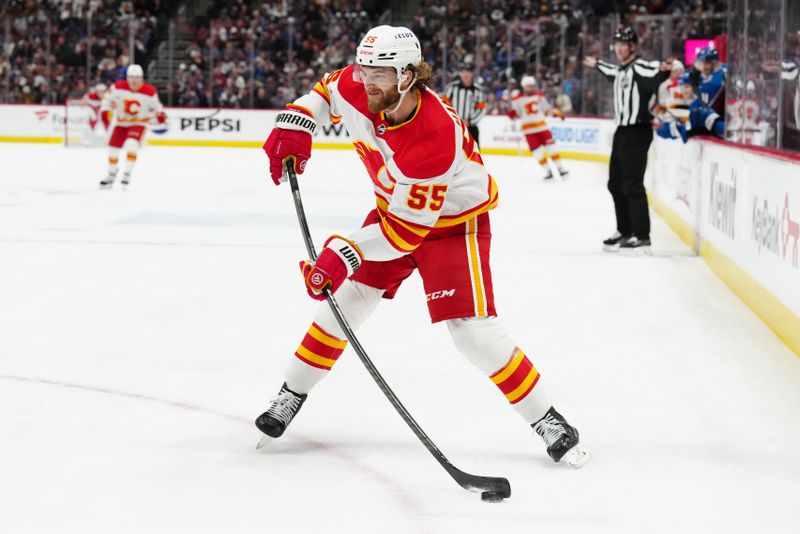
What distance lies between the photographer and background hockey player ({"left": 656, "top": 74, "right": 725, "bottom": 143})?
25.6 ft

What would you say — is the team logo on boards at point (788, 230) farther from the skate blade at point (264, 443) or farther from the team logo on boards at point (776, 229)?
the skate blade at point (264, 443)

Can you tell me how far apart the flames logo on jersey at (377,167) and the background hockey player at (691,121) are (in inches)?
203

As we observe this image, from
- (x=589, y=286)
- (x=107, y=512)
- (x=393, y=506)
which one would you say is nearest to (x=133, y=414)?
(x=107, y=512)

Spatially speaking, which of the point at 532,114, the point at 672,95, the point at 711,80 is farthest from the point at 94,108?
the point at 711,80

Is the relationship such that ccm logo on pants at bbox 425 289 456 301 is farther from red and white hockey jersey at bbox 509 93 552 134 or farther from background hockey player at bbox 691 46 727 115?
red and white hockey jersey at bbox 509 93 552 134

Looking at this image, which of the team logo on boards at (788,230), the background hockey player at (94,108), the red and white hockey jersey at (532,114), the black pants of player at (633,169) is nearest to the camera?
the team logo on boards at (788,230)

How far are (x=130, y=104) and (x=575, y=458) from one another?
33.7ft

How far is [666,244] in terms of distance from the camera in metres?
8.03

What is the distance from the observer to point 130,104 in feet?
40.7

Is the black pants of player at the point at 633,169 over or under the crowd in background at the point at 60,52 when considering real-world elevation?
under

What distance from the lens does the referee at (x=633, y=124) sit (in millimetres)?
7184

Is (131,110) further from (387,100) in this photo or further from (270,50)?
(387,100)

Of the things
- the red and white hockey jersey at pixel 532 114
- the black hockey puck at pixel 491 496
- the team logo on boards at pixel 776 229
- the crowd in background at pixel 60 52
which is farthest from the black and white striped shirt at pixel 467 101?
the black hockey puck at pixel 491 496

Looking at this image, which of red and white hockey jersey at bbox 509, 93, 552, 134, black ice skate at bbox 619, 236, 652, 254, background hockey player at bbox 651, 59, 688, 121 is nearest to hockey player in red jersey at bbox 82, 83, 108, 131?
red and white hockey jersey at bbox 509, 93, 552, 134
